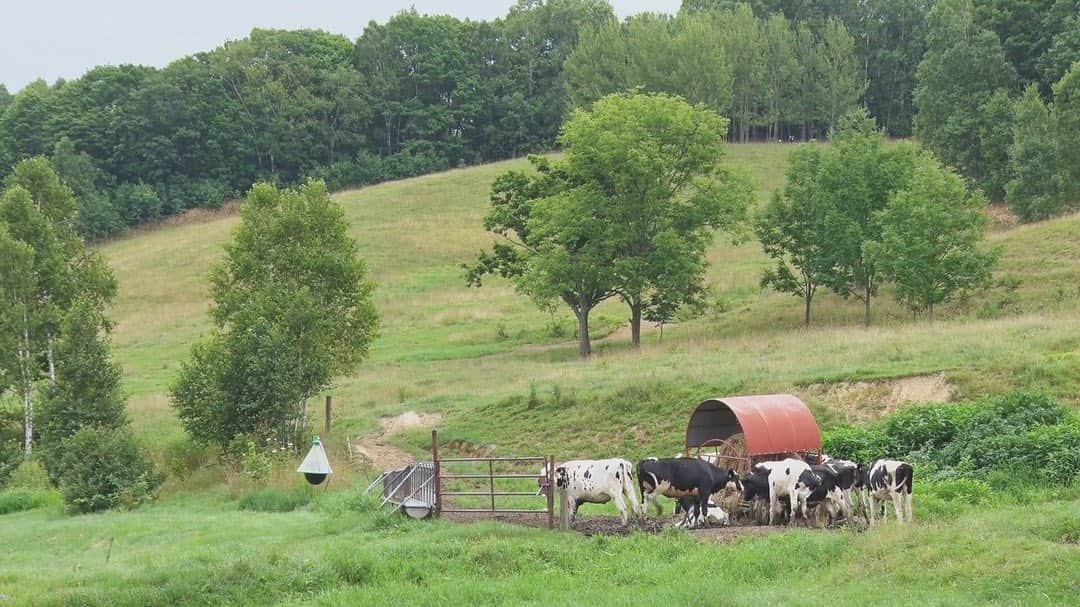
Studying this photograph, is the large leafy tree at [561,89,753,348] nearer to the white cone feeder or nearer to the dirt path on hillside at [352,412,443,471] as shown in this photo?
the dirt path on hillside at [352,412,443,471]

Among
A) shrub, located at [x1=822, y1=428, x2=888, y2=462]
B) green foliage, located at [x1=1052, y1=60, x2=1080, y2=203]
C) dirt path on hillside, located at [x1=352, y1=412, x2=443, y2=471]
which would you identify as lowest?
dirt path on hillside, located at [x1=352, y1=412, x2=443, y2=471]

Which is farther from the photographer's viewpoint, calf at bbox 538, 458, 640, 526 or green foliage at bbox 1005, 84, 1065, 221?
green foliage at bbox 1005, 84, 1065, 221

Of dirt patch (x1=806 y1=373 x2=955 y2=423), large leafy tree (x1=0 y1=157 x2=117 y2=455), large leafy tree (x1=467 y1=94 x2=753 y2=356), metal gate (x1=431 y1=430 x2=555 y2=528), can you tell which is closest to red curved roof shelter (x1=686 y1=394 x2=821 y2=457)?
metal gate (x1=431 y1=430 x2=555 y2=528)

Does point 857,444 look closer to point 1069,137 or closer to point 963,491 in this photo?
point 963,491

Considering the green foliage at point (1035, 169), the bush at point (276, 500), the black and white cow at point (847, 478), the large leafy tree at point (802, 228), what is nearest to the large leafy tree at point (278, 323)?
the bush at point (276, 500)

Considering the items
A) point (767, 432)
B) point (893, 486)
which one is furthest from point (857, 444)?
point (893, 486)

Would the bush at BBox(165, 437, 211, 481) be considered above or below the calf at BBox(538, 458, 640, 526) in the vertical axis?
below

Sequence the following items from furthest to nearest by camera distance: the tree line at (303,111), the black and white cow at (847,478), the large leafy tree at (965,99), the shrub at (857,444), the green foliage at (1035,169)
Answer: the tree line at (303,111)
the large leafy tree at (965,99)
the green foliage at (1035,169)
the shrub at (857,444)
the black and white cow at (847,478)

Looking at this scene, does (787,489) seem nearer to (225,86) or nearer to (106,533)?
(106,533)

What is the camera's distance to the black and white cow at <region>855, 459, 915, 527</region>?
714 inches

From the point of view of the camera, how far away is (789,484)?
19250 mm

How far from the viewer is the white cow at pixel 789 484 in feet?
62.4

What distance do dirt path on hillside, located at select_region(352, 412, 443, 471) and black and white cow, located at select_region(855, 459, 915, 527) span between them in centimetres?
1578

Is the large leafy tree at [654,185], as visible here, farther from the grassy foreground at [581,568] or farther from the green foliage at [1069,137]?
the grassy foreground at [581,568]
